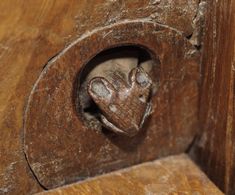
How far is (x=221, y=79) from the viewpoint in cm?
107

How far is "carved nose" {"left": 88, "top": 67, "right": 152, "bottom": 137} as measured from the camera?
1.01 metres

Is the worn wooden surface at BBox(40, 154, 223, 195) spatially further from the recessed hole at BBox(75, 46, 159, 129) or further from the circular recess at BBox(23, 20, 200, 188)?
the recessed hole at BBox(75, 46, 159, 129)

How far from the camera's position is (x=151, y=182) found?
111 centimetres

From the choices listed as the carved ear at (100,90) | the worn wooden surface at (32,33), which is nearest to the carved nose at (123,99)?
the carved ear at (100,90)

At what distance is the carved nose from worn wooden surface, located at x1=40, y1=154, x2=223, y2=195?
112 millimetres

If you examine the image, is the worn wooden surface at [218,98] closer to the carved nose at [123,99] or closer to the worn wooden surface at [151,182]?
the worn wooden surface at [151,182]

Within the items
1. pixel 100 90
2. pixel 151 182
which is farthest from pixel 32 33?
pixel 151 182

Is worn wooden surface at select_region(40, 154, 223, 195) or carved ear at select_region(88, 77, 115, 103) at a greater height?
carved ear at select_region(88, 77, 115, 103)

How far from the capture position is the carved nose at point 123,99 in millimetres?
1013

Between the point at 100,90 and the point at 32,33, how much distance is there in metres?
0.16

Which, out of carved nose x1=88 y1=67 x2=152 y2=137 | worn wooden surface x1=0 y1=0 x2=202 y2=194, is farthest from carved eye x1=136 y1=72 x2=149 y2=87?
worn wooden surface x1=0 y1=0 x2=202 y2=194

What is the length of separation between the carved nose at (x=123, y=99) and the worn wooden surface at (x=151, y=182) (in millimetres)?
112

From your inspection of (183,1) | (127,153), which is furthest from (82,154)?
(183,1)

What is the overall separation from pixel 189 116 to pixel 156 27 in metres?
0.23
